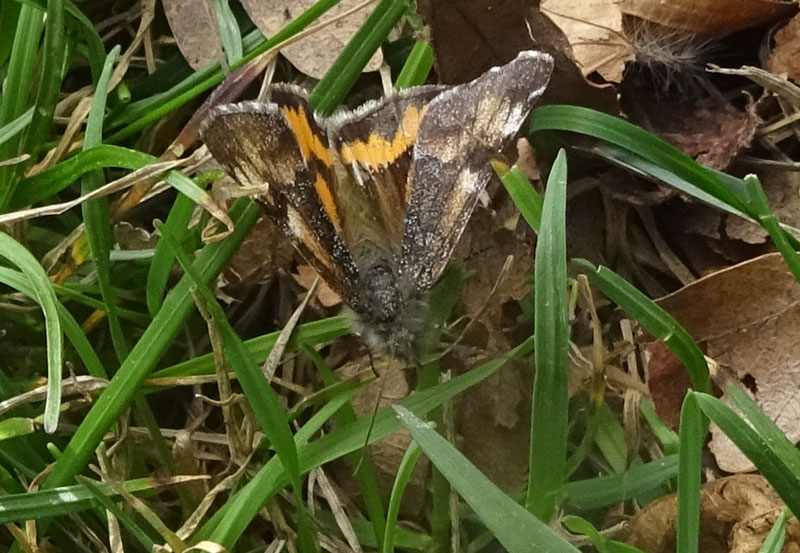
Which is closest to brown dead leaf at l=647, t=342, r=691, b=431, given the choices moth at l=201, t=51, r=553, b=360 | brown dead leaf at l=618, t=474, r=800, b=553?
brown dead leaf at l=618, t=474, r=800, b=553

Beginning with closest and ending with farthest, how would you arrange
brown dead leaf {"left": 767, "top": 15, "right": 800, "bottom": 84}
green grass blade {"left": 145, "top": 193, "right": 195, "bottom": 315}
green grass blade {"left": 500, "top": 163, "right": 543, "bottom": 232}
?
green grass blade {"left": 500, "top": 163, "right": 543, "bottom": 232}
green grass blade {"left": 145, "top": 193, "right": 195, "bottom": 315}
brown dead leaf {"left": 767, "top": 15, "right": 800, "bottom": 84}

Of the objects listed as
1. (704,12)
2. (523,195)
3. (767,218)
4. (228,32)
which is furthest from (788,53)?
(228,32)

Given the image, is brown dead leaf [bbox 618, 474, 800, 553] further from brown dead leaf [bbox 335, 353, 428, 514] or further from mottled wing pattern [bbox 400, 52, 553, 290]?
mottled wing pattern [bbox 400, 52, 553, 290]

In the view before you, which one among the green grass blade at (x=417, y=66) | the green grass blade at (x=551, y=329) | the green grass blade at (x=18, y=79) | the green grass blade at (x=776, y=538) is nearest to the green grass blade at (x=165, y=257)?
the green grass blade at (x=18, y=79)

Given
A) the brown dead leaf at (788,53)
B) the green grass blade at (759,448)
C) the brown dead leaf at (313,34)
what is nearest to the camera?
the green grass blade at (759,448)

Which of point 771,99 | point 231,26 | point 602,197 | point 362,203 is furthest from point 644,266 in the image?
point 231,26

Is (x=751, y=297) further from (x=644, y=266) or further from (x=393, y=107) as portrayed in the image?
(x=393, y=107)

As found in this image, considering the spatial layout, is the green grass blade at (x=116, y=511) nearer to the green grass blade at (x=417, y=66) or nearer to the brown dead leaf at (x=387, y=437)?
the brown dead leaf at (x=387, y=437)
